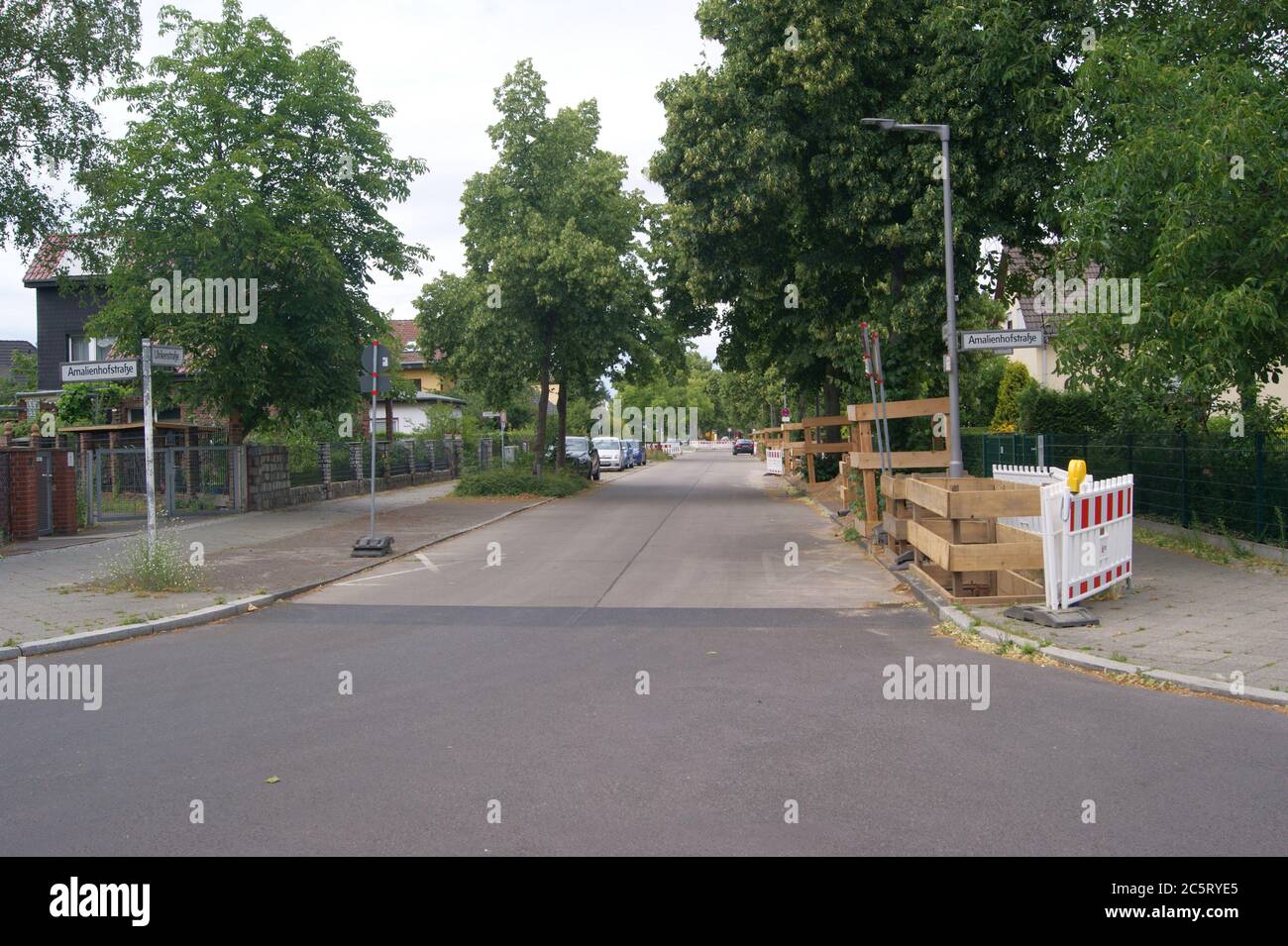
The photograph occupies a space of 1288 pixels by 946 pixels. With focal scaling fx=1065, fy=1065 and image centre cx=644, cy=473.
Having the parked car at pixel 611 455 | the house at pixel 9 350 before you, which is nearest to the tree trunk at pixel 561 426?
the parked car at pixel 611 455

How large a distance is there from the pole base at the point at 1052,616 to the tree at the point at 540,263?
812 inches

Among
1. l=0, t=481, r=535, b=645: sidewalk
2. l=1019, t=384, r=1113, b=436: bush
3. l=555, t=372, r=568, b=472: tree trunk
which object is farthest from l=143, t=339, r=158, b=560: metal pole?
l=555, t=372, r=568, b=472: tree trunk

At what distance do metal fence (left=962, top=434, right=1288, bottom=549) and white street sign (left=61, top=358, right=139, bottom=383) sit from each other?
Answer: 13490 millimetres

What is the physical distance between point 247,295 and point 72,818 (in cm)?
1750

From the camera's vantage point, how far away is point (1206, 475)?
14.7 metres

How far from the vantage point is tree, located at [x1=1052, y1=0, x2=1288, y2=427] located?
11844 mm

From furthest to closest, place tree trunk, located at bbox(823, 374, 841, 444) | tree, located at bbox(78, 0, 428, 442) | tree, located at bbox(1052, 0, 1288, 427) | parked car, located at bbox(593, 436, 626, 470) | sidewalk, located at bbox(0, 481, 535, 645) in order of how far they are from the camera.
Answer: parked car, located at bbox(593, 436, 626, 470), tree trunk, located at bbox(823, 374, 841, 444), tree, located at bbox(78, 0, 428, 442), tree, located at bbox(1052, 0, 1288, 427), sidewalk, located at bbox(0, 481, 535, 645)

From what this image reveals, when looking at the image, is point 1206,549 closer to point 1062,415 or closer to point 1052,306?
point 1052,306

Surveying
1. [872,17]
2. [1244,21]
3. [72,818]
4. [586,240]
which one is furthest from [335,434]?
[72,818]

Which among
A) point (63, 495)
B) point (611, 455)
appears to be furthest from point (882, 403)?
point (611, 455)

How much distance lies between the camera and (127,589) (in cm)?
1243

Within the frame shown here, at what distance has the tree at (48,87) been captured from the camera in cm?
1708

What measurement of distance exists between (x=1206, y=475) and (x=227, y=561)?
13.8 m

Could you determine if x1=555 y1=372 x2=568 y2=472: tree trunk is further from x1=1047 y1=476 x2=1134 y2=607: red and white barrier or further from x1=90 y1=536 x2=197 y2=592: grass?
x1=1047 y1=476 x2=1134 y2=607: red and white barrier
